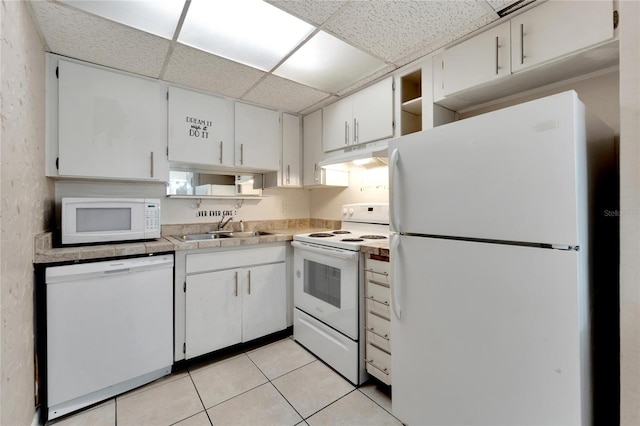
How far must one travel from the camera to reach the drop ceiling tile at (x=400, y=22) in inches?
55.9

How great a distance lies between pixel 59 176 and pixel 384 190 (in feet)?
7.94

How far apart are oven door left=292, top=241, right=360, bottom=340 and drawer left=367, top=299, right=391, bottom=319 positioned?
97 millimetres

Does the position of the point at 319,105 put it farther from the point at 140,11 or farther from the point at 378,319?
the point at 378,319

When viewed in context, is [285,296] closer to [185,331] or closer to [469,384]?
[185,331]

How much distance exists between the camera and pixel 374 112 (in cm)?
219

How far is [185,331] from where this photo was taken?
6.51 ft

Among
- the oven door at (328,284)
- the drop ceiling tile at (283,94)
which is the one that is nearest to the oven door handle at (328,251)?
the oven door at (328,284)

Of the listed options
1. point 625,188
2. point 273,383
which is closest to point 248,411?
point 273,383

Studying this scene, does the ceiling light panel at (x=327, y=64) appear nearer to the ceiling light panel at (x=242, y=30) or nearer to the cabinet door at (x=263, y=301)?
the ceiling light panel at (x=242, y=30)

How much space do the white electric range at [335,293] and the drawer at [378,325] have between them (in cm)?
7

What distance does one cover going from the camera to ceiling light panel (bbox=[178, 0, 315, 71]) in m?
1.45

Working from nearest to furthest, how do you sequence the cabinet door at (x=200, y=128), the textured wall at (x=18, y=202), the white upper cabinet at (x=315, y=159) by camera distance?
the textured wall at (x=18, y=202) < the cabinet door at (x=200, y=128) < the white upper cabinet at (x=315, y=159)

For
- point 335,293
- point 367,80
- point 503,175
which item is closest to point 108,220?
point 335,293

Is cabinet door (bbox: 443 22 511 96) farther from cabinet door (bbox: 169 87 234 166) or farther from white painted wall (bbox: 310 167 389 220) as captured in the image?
cabinet door (bbox: 169 87 234 166)
